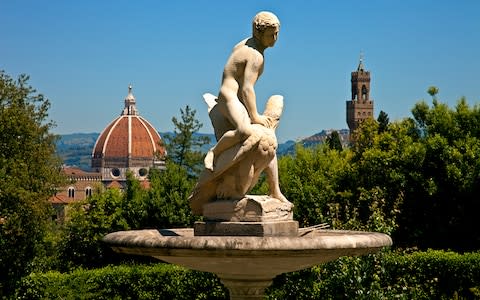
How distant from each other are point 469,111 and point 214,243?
85.9 ft

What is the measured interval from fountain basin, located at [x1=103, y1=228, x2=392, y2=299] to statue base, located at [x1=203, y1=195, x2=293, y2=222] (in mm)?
651

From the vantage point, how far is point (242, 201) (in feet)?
33.7

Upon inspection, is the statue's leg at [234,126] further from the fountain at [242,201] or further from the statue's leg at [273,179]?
the statue's leg at [273,179]

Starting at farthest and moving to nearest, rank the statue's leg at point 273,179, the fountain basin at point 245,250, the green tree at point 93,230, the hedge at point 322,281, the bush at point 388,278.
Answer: the green tree at point 93,230 → the hedge at point 322,281 → the bush at point 388,278 → the statue's leg at point 273,179 → the fountain basin at point 245,250

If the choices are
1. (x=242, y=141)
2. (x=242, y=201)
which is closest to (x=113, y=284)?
(x=242, y=201)

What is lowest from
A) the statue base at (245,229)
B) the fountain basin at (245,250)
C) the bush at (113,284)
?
the bush at (113,284)

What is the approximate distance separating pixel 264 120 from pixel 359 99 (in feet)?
474

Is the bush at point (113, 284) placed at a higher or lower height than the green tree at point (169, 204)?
lower

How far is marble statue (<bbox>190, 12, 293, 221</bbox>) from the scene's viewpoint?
1023cm

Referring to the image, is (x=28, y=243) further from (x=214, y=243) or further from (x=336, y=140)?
(x=336, y=140)

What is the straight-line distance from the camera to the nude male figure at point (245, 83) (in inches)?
404

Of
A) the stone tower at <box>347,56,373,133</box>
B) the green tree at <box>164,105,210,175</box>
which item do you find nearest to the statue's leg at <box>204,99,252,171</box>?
the green tree at <box>164,105,210,175</box>

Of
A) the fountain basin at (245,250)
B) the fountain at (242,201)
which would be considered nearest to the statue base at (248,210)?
the fountain at (242,201)

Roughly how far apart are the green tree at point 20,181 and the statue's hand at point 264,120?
1525 centimetres
